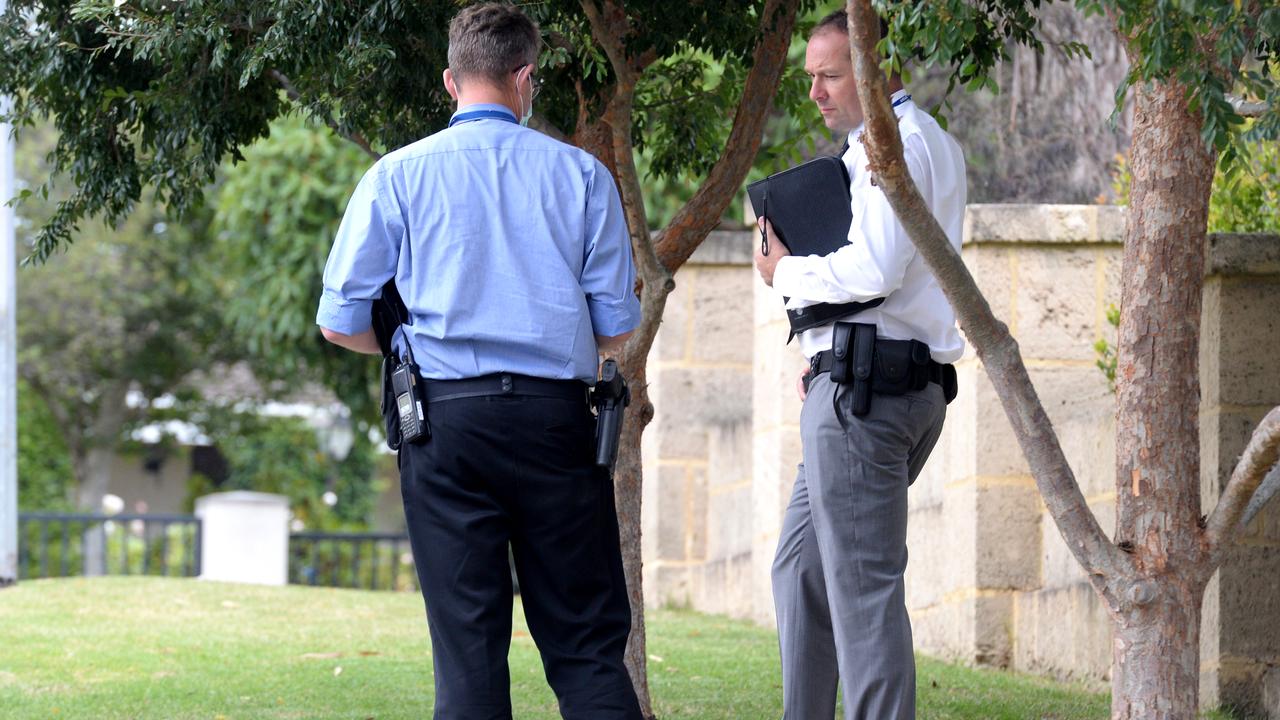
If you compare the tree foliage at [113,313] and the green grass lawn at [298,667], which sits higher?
the tree foliage at [113,313]

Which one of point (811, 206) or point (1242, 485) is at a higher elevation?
point (811, 206)

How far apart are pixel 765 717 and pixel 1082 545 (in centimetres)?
164

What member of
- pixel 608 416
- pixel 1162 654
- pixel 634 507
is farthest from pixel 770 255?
pixel 1162 654

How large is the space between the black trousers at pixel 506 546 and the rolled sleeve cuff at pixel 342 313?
0.25m

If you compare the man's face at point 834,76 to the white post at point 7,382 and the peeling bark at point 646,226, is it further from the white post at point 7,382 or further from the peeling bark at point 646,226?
the white post at point 7,382

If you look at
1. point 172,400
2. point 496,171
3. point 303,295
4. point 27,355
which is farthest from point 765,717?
point 172,400

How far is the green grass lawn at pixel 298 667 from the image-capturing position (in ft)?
17.8

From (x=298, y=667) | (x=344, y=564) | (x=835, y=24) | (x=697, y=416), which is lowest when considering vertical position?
(x=344, y=564)

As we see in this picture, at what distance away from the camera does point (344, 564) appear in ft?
69.7

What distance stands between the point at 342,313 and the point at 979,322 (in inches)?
55.1

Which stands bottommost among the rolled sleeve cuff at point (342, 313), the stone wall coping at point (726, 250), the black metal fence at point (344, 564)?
the black metal fence at point (344, 564)

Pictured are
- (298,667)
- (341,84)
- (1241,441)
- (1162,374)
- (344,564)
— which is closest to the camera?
(1162,374)

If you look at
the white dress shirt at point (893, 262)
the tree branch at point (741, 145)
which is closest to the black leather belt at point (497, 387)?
the white dress shirt at point (893, 262)

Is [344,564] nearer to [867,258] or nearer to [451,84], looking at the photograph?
[451,84]
